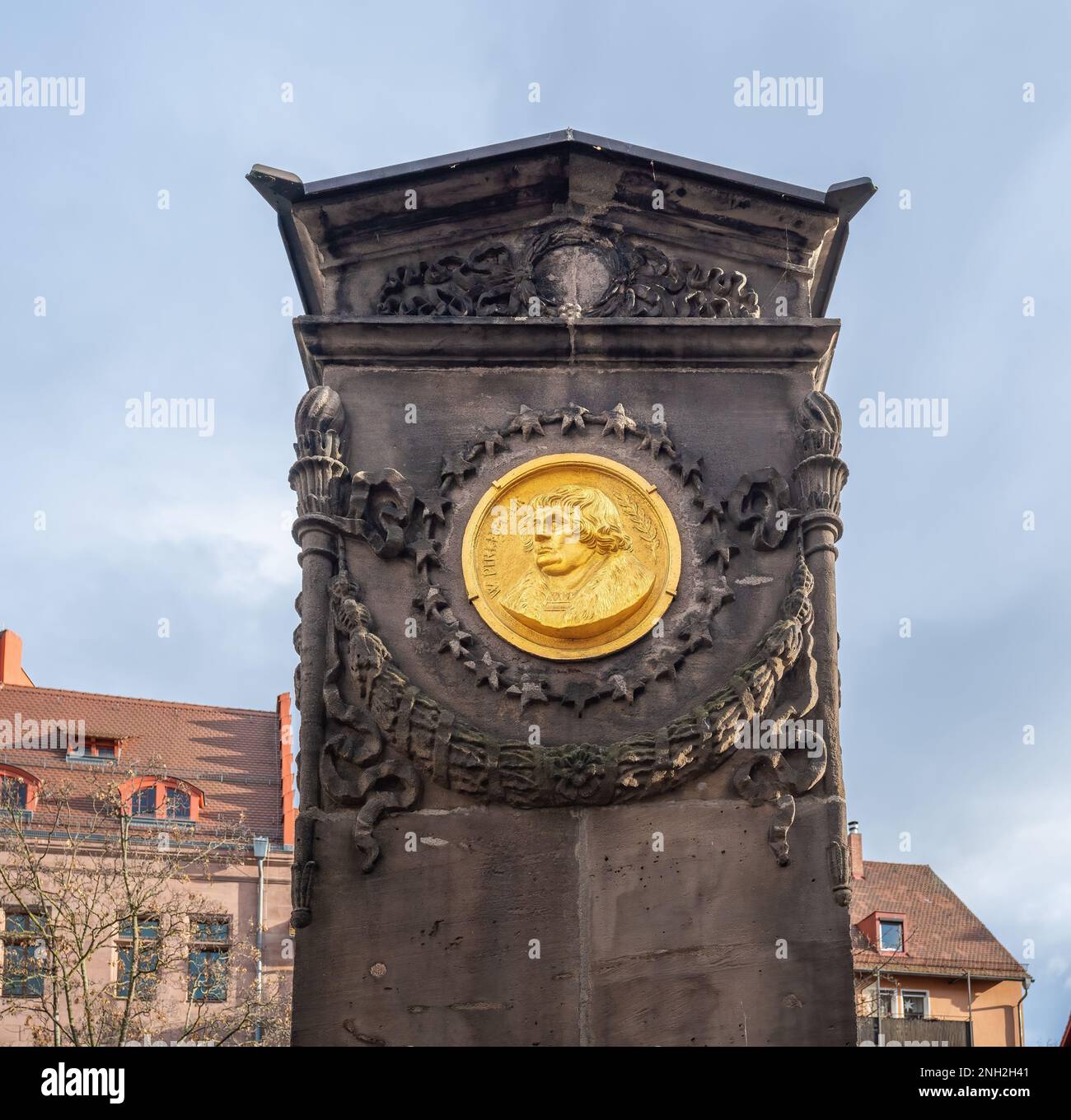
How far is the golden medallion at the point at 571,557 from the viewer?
1095 cm

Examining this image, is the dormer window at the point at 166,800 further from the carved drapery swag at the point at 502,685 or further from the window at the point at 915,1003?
the carved drapery swag at the point at 502,685

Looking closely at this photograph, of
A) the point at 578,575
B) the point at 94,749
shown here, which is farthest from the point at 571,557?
the point at 94,749

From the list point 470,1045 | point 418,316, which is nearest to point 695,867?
point 470,1045

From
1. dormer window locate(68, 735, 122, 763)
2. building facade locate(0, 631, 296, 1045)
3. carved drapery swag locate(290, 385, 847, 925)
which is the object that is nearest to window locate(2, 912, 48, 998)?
building facade locate(0, 631, 296, 1045)

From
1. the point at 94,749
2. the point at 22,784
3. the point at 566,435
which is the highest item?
the point at 94,749

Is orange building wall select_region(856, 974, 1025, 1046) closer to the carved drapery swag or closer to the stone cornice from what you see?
the stone cornice

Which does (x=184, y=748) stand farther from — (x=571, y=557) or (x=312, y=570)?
(x=571, y=557)

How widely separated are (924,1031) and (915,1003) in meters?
5.45

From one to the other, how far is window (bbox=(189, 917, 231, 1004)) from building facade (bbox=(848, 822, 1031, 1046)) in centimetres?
1325

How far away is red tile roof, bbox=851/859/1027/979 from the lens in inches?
1598

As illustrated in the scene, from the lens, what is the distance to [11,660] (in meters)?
41.8

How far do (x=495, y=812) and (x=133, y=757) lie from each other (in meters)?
28.8

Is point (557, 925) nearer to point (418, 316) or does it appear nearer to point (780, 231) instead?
point (418, 316)

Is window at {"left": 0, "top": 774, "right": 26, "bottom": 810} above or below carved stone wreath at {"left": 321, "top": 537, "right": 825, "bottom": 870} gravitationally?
above
